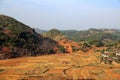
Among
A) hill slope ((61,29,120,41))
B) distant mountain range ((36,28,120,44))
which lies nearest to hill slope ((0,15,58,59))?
distant mountain range ((36,28,120,44))

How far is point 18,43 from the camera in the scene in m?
51.2

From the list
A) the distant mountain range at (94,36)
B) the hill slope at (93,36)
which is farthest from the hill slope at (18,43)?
the hill slope at (93,36)

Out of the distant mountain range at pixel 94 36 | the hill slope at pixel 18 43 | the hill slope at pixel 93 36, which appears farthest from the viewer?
the hill slope at pixel 93 36

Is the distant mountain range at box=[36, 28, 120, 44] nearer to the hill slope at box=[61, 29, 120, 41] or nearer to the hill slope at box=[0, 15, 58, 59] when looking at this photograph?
the hill slope at box=[61, 29, 120, 41]

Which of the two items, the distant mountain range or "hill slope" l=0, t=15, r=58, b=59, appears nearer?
"hill slope" l=0, t=15, r=58, b=59

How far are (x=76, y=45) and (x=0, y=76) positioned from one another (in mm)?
41319

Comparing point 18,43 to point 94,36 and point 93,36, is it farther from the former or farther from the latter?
point 93,36

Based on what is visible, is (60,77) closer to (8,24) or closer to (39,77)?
(39,77)

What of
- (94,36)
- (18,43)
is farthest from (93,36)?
(18,43)

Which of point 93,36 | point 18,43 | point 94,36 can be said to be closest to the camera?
point 18,43

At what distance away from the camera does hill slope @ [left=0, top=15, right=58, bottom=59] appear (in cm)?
4766

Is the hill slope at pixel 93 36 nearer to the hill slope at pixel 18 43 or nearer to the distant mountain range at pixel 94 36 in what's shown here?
the distant mountain range at pixel 94 36

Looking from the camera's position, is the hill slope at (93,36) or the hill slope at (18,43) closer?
the hill slope at (18,43)

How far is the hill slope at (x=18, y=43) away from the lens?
47656mm
